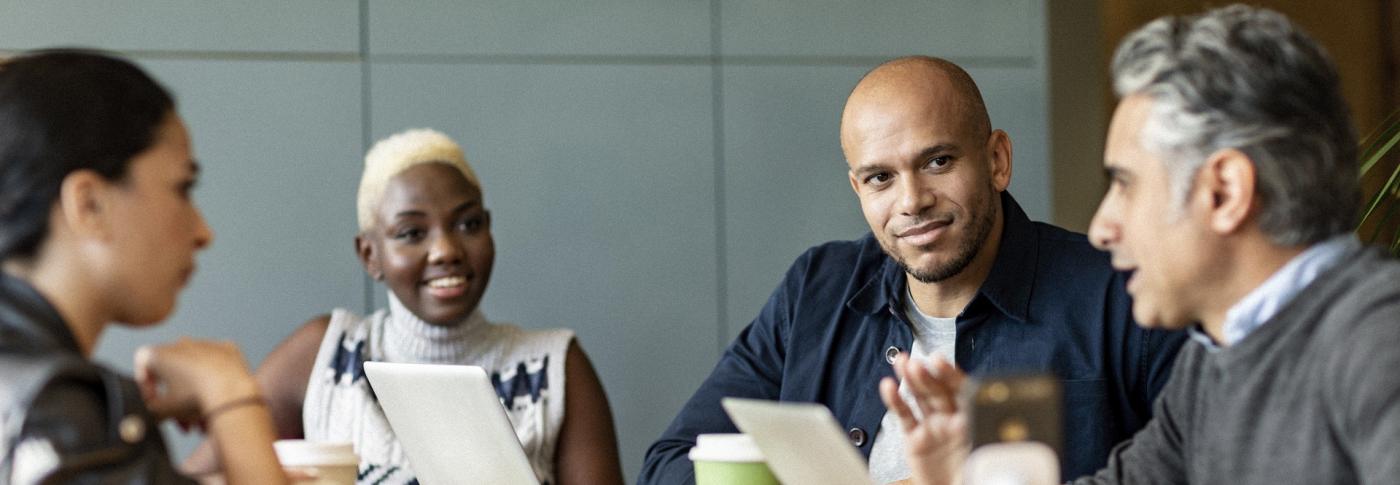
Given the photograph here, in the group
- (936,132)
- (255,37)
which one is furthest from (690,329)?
(936,132)

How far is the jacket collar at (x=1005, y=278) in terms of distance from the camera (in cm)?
213

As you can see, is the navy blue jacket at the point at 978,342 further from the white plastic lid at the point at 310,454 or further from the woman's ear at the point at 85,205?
the woman's ear at the point at 85,205

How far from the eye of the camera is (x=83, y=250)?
1.25 metres

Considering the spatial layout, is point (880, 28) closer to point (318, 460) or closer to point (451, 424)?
point (451, 424)

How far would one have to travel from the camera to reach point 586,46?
3.42 metres

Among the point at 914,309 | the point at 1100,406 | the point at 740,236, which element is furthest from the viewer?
the point at 740,236

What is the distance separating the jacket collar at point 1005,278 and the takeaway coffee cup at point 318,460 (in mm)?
872

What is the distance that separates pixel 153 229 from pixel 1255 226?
3.17 feet

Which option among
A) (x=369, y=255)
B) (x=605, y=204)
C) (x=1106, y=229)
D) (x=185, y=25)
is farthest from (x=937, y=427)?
(x=185, y=25)

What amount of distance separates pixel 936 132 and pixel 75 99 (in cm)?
126

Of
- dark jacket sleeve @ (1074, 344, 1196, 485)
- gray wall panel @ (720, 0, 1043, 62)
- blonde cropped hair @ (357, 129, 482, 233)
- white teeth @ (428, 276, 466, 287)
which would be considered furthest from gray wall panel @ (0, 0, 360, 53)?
dark jacket sleeve @ (1074, 344, 1196, 485)

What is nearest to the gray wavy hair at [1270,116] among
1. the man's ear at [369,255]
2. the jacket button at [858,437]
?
the jacket button at [858,437]

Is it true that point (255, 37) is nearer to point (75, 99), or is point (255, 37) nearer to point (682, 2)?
point (682, 2)

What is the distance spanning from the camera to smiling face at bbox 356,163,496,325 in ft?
9.15
